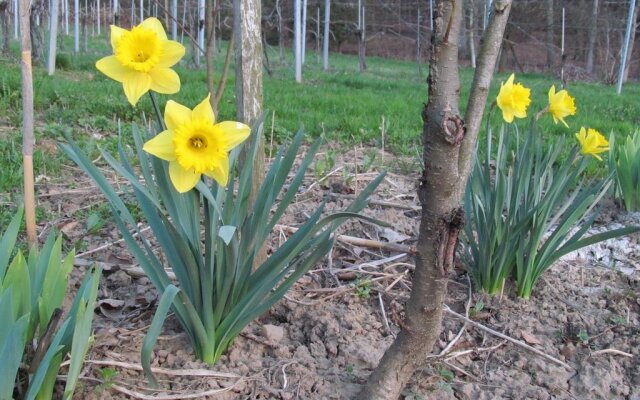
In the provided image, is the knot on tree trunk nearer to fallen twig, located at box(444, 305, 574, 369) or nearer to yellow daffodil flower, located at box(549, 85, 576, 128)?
fallen twig, located at box(444, 305, 574, 369)

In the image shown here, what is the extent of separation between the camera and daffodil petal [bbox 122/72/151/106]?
1.39 meters

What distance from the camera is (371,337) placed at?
1.83 m

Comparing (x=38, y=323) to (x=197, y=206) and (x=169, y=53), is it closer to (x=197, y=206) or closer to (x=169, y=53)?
(x=197, y=206)

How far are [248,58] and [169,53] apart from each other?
513 millimetres

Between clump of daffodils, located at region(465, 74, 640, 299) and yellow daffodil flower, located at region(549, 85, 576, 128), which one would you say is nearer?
clump of daffodils, located at region(465, 74, 640, 299)

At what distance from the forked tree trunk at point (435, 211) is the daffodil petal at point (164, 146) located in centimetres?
54

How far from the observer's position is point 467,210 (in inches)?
83.9

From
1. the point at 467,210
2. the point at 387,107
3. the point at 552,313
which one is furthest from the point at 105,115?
the point at 552,313

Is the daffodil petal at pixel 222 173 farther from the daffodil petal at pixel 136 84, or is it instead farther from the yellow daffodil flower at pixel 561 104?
the yellow daffodil flower at pixel 561 104

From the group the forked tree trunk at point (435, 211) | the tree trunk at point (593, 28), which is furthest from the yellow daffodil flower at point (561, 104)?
the tree trunk at point (593, 28)

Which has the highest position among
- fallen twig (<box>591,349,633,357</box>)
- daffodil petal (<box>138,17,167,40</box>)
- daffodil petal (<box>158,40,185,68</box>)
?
daffodil petal (<box>138,17,167,40</box>)

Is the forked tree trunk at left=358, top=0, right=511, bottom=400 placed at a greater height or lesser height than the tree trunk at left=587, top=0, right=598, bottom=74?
lesser

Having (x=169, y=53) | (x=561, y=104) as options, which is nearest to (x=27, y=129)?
(x=169, y=53)

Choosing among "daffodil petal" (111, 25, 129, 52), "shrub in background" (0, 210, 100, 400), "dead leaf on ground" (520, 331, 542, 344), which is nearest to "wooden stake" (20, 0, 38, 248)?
"shrub in background" (0, 210, 100, 400)
